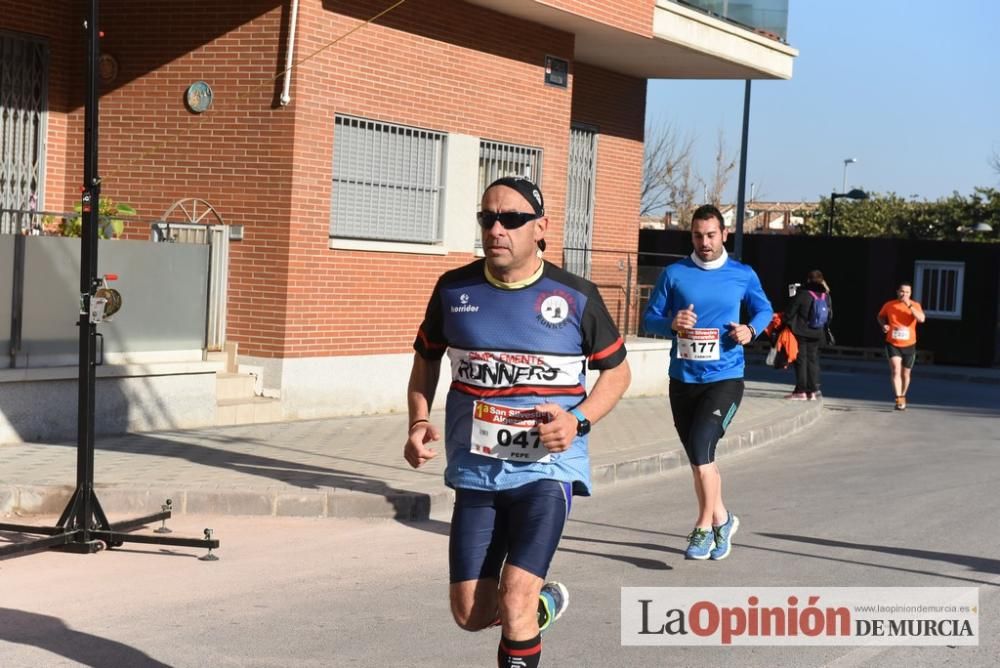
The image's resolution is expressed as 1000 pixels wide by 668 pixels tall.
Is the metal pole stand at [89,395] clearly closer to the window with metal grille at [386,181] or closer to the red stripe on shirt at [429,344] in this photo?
the red stripe on shirt at [429,344]

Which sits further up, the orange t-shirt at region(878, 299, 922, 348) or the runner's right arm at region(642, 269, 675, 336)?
the runner's right arm at region(642, 269, 675, 336)

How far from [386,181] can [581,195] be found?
6437 millimetres

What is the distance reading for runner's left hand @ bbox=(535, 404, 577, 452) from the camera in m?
4.89

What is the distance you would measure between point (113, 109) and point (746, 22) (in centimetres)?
1006

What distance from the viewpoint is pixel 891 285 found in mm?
34156

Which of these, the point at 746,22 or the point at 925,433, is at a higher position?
the point at 746,22

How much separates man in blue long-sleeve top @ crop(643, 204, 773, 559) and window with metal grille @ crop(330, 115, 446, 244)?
658 centimetres

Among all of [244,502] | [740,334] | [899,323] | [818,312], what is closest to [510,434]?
[740,334]

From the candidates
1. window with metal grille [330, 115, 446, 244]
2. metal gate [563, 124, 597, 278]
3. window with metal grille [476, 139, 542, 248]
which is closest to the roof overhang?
metal gate [563, 124, 597, 278]

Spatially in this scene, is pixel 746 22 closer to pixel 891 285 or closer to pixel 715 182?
pixel 891 285

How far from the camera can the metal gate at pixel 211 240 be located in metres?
13.8

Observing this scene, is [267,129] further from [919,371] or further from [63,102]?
[919,371]

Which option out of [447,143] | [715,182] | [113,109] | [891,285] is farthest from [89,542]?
[715,182]

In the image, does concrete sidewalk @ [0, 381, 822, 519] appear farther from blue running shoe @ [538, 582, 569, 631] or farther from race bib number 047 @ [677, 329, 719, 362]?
blue running shoe @ [538, 582, 569, 631]
